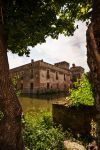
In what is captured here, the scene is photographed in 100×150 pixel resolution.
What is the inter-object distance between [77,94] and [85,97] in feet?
1.61

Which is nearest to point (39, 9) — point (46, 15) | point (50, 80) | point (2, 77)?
point (46, 15)

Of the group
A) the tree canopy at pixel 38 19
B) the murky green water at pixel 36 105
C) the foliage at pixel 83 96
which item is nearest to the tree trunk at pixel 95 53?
the tree canopy at pixel 38 19

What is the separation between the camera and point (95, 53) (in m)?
3.38

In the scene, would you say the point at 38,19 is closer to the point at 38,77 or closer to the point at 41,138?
the point at 41,138

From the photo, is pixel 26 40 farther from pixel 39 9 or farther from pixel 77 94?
pixel 77 94

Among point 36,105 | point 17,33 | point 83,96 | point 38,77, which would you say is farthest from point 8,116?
point 38,77

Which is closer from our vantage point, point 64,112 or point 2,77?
point 2,77

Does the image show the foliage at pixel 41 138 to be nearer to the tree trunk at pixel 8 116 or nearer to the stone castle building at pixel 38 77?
the tree trunk at pixel 8 116

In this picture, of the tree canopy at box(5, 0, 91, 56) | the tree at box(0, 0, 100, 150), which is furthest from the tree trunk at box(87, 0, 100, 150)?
the tree canopy at box(5, 0, 91, 56)

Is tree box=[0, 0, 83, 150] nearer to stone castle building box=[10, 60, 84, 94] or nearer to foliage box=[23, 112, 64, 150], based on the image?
foliage box=[23, 112, 64, 150]

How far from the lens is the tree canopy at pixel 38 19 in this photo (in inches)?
266

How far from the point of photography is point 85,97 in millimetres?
10719

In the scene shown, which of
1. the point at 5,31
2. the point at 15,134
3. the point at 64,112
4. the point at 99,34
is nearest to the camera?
the point at 99,34

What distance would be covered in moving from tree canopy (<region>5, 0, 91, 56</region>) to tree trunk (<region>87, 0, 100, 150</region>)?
102 inches
